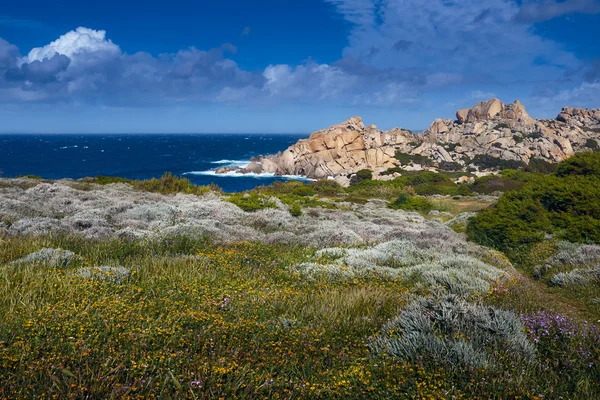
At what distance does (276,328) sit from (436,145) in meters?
117

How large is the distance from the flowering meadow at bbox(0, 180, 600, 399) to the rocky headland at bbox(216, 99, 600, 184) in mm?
61227

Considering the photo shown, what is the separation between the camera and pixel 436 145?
374 feet

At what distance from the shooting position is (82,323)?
4.74 meters

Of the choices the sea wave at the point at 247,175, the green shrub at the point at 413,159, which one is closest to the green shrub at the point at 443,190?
the sea wave at the point at 247,175

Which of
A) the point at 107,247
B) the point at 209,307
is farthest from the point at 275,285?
the point at 107,247

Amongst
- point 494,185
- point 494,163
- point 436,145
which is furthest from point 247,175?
point 494,163

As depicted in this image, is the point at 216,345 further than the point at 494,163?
No

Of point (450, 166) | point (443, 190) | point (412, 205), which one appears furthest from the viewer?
point (450, 166)

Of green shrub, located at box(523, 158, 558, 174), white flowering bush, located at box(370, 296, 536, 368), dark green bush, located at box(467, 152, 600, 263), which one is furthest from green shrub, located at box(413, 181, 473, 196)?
green shrub, located at box(523, 158, 558, 174)

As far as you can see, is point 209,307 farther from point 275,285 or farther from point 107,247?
point 107,247

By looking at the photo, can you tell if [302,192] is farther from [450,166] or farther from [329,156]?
[450,166]

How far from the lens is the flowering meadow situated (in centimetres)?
392

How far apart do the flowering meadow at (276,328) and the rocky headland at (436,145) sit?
2411 inches

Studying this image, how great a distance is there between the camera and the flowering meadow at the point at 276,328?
392 cm
